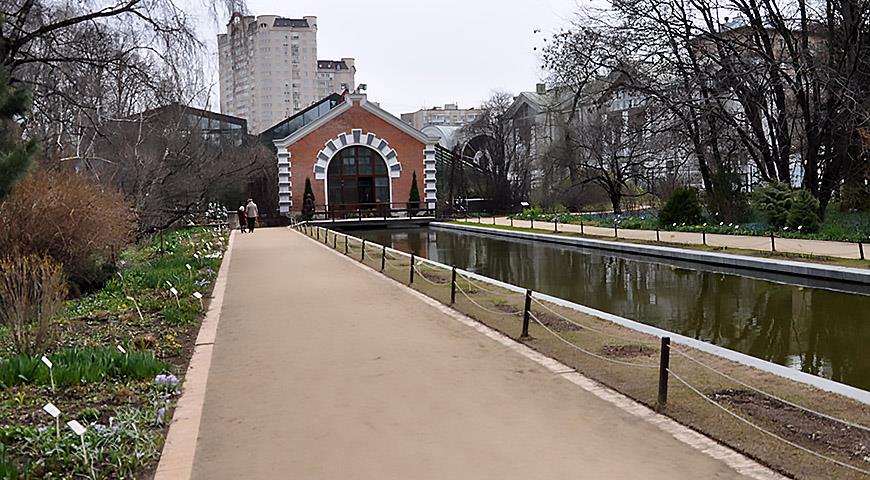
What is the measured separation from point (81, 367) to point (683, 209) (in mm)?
25349

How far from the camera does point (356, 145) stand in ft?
161

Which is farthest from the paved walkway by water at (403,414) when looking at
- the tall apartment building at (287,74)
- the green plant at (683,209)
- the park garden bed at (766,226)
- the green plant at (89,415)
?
the tall apartment building at (287,74)

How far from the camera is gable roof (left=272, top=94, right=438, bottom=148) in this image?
157 ft

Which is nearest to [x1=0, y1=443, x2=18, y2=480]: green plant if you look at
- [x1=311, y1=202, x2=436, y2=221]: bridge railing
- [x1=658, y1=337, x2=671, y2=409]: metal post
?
[x1=658, y1=337, x2=671, y2=409]: metal post

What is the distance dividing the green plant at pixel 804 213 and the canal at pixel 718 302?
507cm

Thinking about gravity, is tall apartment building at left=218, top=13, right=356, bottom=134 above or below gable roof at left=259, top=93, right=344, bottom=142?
above

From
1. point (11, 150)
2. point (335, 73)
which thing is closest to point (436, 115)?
point (335, 73)

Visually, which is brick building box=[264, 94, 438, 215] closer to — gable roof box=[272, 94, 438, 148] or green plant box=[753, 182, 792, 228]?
gable roof box=[272, 94, 438, 148]

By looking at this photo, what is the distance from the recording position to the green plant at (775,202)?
2409cm

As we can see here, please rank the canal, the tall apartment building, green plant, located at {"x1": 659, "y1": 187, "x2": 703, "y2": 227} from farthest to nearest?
1. the tall apartment building
2. green plant, located at {"x1": 659, "y1": 187, "x2": 703, "y2": 227}
3. the canal

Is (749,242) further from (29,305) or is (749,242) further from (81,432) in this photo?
(81,432)

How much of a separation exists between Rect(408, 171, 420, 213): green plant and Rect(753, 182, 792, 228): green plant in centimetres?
2611

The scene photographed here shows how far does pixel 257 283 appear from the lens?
16.1 metres

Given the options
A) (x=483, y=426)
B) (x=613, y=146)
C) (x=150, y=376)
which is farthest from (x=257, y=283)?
(x=613, y=146)
